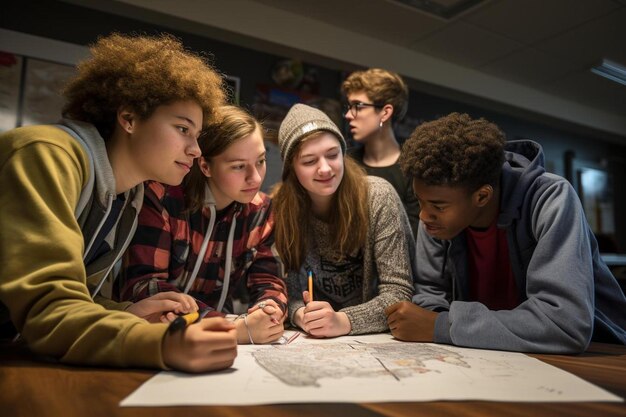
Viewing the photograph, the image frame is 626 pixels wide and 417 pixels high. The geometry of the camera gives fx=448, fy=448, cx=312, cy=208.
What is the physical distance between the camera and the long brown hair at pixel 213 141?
3.98ft

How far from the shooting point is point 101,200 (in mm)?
884

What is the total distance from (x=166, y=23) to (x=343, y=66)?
4.10 feet

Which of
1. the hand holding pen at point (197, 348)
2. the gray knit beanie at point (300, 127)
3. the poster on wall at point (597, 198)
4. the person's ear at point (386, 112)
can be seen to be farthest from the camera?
the poster on wall at point (597, 198)

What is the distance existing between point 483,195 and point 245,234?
0.65m

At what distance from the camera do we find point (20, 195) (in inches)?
27.2

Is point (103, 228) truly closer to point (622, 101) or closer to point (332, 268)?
point (332, 268)

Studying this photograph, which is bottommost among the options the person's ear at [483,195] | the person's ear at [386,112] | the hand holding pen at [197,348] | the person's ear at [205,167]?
the hand holding pen at [197,348]

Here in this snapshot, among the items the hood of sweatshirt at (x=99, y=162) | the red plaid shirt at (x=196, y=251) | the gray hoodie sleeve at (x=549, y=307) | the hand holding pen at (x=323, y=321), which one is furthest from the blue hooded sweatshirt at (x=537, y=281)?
the hood of sweatshirt at (x=99, y=162)

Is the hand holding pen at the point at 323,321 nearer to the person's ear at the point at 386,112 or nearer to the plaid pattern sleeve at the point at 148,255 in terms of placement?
the plaid pattern sleeve at the point at 148,255

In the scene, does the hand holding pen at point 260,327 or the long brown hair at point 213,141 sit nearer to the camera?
the hand holding pen at point 260,327

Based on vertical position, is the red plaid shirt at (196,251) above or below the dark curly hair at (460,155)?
below

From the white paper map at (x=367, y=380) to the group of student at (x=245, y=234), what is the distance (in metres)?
0.06

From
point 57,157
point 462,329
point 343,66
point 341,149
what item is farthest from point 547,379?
point 343,66

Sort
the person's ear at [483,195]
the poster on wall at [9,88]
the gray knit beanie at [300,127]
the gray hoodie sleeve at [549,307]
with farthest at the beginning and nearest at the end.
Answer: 1. the poster on wall at [9,88]
2. the gray knit beanie at [300,127]
3. the person's ear at [483,195]
4. the gray hoodie sleeve at [549,307]
